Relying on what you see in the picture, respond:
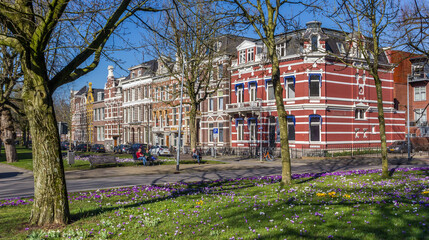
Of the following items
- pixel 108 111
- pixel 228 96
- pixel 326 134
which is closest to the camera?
pixel 326 134

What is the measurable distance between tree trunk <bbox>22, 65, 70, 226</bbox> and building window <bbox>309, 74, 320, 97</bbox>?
3162 centimetres

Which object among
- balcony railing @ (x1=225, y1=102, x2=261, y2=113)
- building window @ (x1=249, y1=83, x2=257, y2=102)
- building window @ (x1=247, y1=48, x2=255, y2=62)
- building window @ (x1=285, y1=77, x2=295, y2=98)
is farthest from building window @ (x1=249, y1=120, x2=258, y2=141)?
building window @ (x1=247, y1=48, x2=255, y2=62)

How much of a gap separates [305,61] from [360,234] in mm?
31686

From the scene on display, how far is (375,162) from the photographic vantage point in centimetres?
3105

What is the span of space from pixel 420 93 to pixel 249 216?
5219cm

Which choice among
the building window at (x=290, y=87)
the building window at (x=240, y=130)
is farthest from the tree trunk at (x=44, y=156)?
the building window at (x=240, y=130)

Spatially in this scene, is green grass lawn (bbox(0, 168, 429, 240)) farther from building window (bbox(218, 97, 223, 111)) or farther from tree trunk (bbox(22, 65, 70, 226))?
building window (bbox(218, 97, 223, 111))

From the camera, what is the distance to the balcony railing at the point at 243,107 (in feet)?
131

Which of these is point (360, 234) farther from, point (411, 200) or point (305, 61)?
point (305, 61)

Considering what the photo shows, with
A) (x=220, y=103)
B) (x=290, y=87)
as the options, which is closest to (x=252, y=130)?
(x=220, y=103)

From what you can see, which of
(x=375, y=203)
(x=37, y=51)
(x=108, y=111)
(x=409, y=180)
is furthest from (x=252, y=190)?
(x=108, y=111)

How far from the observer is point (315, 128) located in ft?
121

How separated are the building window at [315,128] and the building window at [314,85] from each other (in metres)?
2.31

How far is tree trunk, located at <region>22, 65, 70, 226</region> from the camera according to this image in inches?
313
